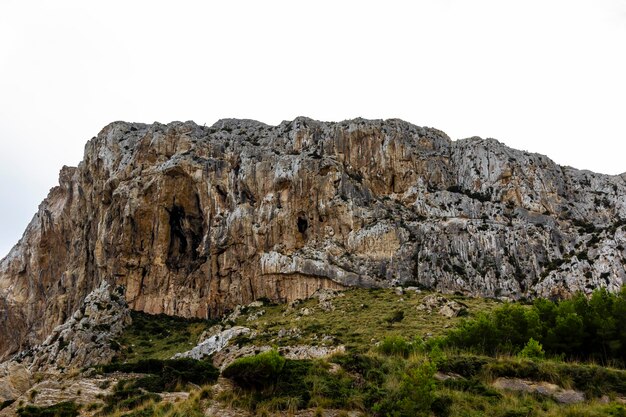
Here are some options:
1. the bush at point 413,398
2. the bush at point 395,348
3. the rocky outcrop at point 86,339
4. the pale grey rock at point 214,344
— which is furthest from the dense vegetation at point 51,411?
the rocky outcrop at point 86,339

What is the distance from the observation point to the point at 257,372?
57.6ft

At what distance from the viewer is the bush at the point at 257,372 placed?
1759 centimetres

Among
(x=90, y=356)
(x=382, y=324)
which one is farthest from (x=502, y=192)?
(x=90, y=356)

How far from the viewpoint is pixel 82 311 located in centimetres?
6309

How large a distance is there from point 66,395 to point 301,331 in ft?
96.0

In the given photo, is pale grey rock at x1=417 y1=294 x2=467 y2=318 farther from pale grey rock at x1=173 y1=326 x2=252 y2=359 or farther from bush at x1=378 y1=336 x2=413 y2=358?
bush at x1=378 y1=336 x2=413 y2=358

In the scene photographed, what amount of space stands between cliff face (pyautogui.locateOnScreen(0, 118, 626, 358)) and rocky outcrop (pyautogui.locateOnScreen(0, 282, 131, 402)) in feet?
32.5

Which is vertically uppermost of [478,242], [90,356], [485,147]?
[485,147]

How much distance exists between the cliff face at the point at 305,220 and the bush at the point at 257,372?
48.8m

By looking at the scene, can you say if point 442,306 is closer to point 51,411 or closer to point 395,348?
point 395,348

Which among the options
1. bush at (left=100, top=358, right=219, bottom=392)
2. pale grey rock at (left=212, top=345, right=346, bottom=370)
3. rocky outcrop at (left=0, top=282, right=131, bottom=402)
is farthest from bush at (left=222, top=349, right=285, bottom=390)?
rocky outcrop at (left=0, top=282, right=131, bottom=402)

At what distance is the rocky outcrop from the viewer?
181ft

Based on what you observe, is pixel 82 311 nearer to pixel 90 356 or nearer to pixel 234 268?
pixel 90 356

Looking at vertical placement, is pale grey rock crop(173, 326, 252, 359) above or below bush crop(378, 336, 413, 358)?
below
